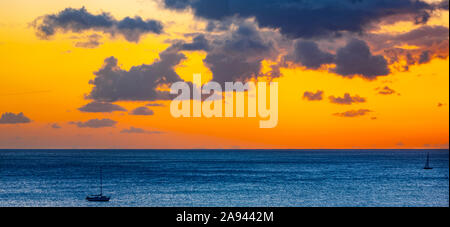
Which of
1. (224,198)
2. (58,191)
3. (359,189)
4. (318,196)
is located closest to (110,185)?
(58,191)

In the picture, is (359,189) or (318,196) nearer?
(318,196)
